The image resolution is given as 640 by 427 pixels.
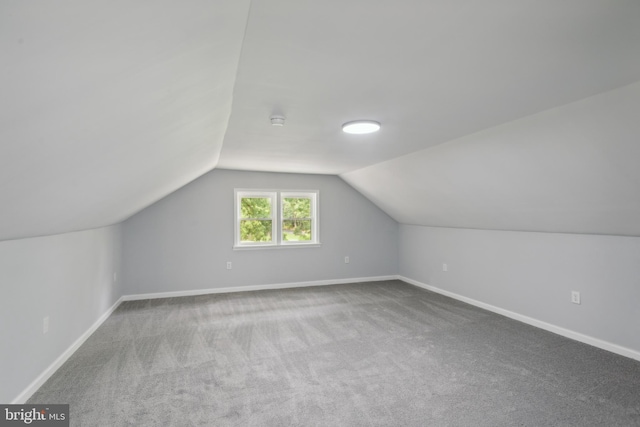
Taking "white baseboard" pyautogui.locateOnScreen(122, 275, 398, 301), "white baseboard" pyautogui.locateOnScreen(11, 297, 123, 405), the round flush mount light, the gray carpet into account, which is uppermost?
the round flush mount light

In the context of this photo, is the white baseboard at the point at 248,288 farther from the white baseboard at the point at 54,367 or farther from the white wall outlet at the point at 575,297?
the white wall outlet at the point at 575,297

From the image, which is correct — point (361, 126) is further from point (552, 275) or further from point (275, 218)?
point (275, 218)

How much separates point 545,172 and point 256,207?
14.2 ft

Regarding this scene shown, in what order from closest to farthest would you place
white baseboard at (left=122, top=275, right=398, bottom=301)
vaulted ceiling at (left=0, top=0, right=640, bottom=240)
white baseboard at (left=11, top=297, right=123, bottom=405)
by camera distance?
vaulted ceiling at (left=0, top=0, right=640, bottom=240) < white baseboard at (left=11, top=297, right=123, bottom=405) < white baseboard at (left=122, top=275, right=398, bottom=301)

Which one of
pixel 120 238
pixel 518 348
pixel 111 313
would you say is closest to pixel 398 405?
pixel 518 348

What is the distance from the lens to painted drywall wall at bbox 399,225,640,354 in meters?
3.06

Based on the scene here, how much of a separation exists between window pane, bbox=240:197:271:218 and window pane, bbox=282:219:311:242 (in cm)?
40

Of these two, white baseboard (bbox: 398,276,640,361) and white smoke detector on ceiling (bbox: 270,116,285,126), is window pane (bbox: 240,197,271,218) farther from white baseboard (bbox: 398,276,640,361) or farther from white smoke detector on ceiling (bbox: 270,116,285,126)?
white baseboard (bbox: 398,276,640,361)

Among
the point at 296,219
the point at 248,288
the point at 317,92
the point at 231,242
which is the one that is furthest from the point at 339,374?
the point at 296,219

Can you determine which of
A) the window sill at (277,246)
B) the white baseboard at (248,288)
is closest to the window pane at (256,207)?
A: the window sill at (277,246)

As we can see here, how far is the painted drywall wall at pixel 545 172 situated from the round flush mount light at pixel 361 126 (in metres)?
0.98

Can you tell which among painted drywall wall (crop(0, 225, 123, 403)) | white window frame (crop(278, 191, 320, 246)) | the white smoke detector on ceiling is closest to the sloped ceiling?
painted drywall wall (crop(0, 225, 123, 403))

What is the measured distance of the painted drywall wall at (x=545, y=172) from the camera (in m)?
2.22

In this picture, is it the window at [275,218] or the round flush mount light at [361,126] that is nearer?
the round flush mount light at [361,126]
